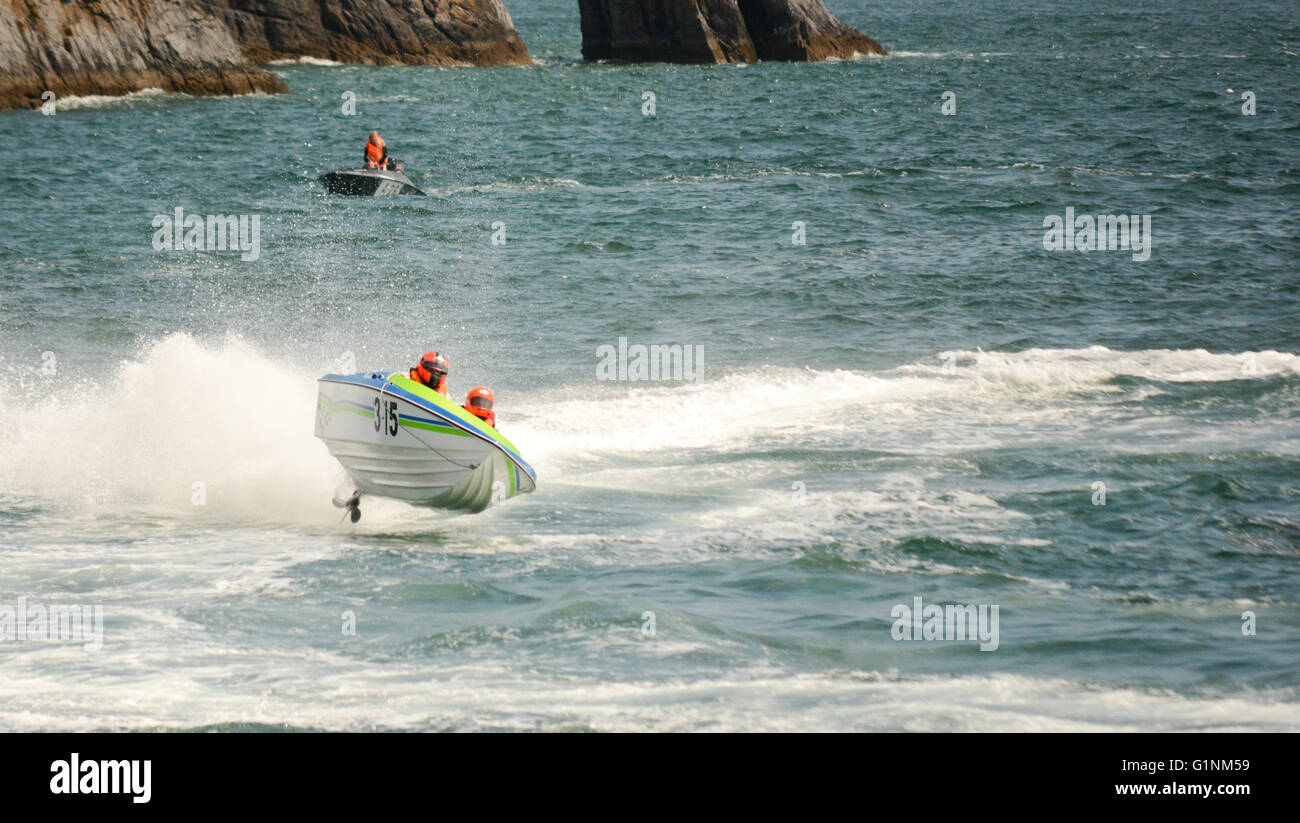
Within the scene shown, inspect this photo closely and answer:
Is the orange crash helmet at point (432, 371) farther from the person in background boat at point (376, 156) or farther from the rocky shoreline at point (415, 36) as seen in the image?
the rocky shoreline at point (415, 36)

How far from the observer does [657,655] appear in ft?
34.1

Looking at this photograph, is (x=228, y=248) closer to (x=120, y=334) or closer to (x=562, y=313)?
(x=120, y=334)

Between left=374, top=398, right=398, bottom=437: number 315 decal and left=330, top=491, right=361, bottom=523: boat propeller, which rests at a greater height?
left=374, top=398, right=398, bottom=437: number 315 decal

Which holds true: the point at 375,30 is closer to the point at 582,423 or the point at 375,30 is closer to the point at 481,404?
the point at 582,423

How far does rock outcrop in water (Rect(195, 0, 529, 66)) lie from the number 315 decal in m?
53.6

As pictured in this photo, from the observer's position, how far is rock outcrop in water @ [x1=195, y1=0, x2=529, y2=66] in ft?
208

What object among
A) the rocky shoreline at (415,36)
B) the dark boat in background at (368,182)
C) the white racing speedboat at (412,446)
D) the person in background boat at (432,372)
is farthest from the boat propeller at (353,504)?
the rocky shoreline at (415,36)

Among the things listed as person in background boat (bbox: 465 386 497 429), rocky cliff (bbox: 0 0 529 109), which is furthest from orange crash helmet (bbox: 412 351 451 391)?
rocky cliff (bbox: 0 0 529 109)

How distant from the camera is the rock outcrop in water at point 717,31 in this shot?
6731 cm

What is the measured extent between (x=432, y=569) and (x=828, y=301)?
1250 centimetres

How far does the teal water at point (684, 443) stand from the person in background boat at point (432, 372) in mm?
1368

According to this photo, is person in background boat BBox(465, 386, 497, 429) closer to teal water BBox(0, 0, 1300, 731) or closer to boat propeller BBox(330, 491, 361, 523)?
teal water BBox(0, 0, 1300, 731)

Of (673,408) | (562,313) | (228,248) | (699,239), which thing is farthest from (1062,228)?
(228,248)
